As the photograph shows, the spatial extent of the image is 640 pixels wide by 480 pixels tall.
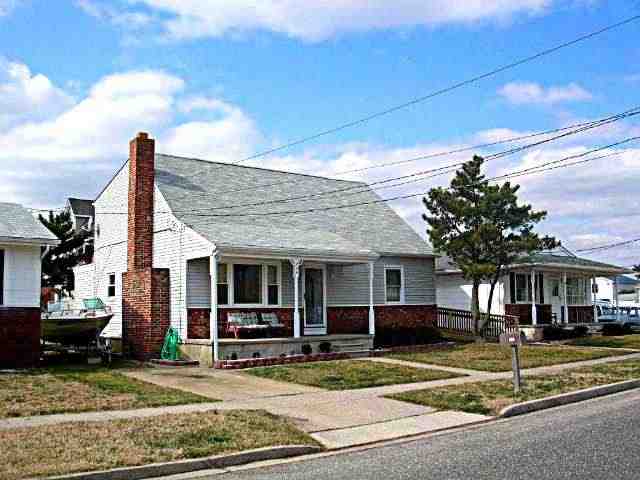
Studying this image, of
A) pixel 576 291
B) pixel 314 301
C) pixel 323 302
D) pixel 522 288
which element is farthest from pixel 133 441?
pixel 576 291

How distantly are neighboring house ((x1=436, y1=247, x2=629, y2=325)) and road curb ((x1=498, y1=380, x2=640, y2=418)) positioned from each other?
1449 centimetres

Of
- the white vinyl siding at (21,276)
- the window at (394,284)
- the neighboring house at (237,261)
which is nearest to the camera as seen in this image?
the white vinyl siding at (21,276)

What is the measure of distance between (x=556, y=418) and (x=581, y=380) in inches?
199

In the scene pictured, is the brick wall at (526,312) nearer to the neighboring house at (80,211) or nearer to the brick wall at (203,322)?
the brick wall at (203,322)

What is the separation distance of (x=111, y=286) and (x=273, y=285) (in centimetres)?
607

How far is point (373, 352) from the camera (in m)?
24.0

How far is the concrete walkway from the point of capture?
39.0ft

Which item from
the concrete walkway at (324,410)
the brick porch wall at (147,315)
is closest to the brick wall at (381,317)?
the brick porch wall at (147,315)

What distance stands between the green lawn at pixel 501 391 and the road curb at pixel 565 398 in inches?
8.0

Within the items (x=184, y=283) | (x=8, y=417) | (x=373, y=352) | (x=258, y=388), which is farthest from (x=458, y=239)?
(x=8, y=417)

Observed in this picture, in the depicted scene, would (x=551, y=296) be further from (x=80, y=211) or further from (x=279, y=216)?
(x=80, y=211)

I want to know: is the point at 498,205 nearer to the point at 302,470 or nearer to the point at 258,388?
the point at 258,388

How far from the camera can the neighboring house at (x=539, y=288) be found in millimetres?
33031

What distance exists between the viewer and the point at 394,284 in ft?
95.0
